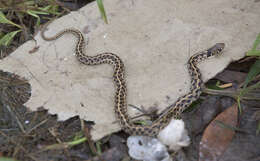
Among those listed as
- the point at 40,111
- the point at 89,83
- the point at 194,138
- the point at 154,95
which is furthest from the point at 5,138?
the point at 194,138

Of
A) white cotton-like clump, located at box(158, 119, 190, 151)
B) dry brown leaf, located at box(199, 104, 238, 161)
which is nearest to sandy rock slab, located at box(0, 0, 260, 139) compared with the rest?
white cotton-like clump, located at box(158, 119, 190, 151)

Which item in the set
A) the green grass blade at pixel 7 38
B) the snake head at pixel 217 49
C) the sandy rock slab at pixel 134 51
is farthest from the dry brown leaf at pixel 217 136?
the green grass blade at pixel 7 38

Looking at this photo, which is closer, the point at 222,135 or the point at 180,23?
the point at 222,135

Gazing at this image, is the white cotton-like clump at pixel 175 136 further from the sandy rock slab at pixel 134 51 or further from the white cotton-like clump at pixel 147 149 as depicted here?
the sandy rock slab at pixel 134 51

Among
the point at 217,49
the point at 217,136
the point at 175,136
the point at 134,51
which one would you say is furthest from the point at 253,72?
the point at 134,51

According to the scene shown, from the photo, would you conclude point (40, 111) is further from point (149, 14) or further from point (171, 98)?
point (149, 14)

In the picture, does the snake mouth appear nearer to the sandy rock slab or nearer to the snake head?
the snake head
